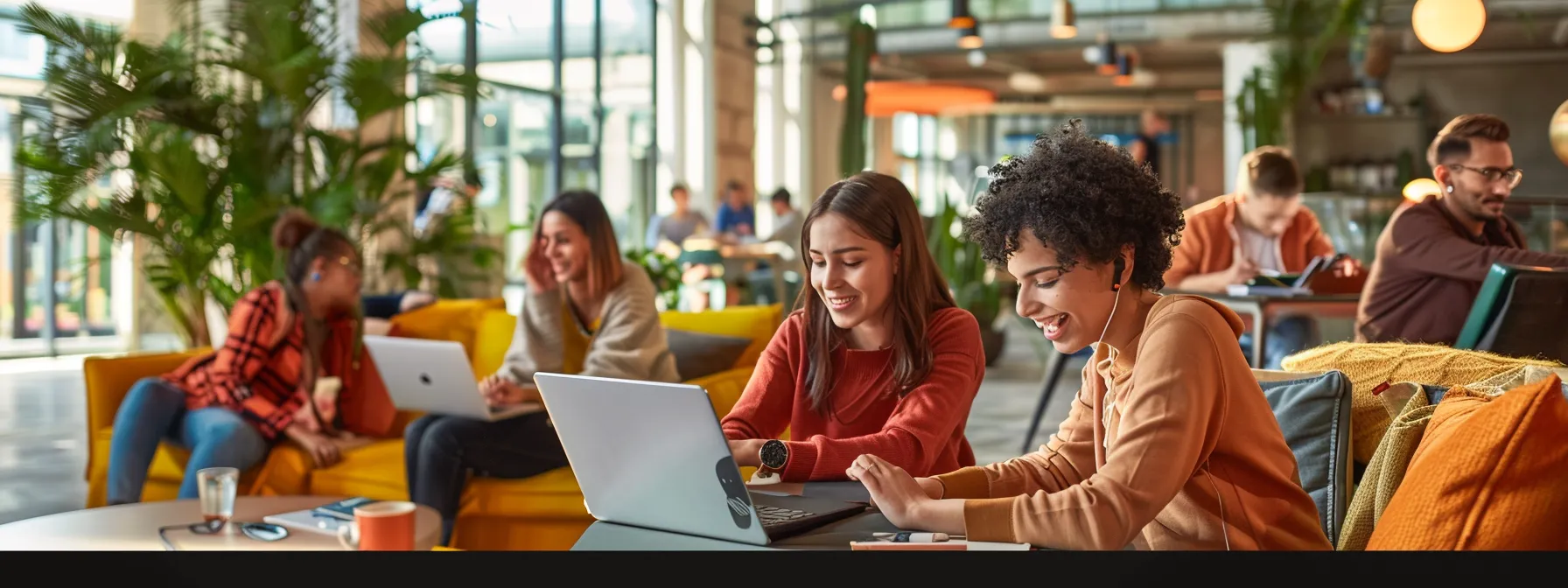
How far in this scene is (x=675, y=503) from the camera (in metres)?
1.57

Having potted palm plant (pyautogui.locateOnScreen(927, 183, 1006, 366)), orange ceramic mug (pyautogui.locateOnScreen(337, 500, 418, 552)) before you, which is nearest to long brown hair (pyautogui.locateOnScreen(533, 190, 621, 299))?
orange ceramic mug (pyautogui.locateOnScreen(337, 500, 418, 552))

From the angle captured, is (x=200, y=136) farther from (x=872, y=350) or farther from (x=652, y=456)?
(x=652, y=456)

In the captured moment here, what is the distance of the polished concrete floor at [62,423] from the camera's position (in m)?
4.86

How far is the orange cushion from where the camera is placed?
1.41m

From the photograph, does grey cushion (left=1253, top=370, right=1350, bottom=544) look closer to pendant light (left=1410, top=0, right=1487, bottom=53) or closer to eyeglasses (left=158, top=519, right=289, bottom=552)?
eyeglasses (left=158, top=519, right=289, bottom=552)

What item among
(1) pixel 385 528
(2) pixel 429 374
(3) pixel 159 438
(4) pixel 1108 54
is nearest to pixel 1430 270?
(2) pixel 429 374

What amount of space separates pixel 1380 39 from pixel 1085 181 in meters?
9.24

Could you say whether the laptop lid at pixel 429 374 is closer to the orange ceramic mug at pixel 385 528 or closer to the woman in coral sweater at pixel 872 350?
the orange ceramic mug at pixel 385 528

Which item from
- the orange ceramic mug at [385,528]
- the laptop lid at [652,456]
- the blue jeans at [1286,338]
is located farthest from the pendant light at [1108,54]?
the laptop lid at [652,456]

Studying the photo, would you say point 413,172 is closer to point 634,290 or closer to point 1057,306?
point 634,290

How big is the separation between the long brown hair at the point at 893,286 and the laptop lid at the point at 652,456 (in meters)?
0.74

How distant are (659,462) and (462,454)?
202 cm

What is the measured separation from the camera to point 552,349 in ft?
12.3

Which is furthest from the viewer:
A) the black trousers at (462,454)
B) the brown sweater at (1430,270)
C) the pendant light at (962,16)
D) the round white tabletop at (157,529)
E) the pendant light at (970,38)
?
the pendant light at (970,38)
